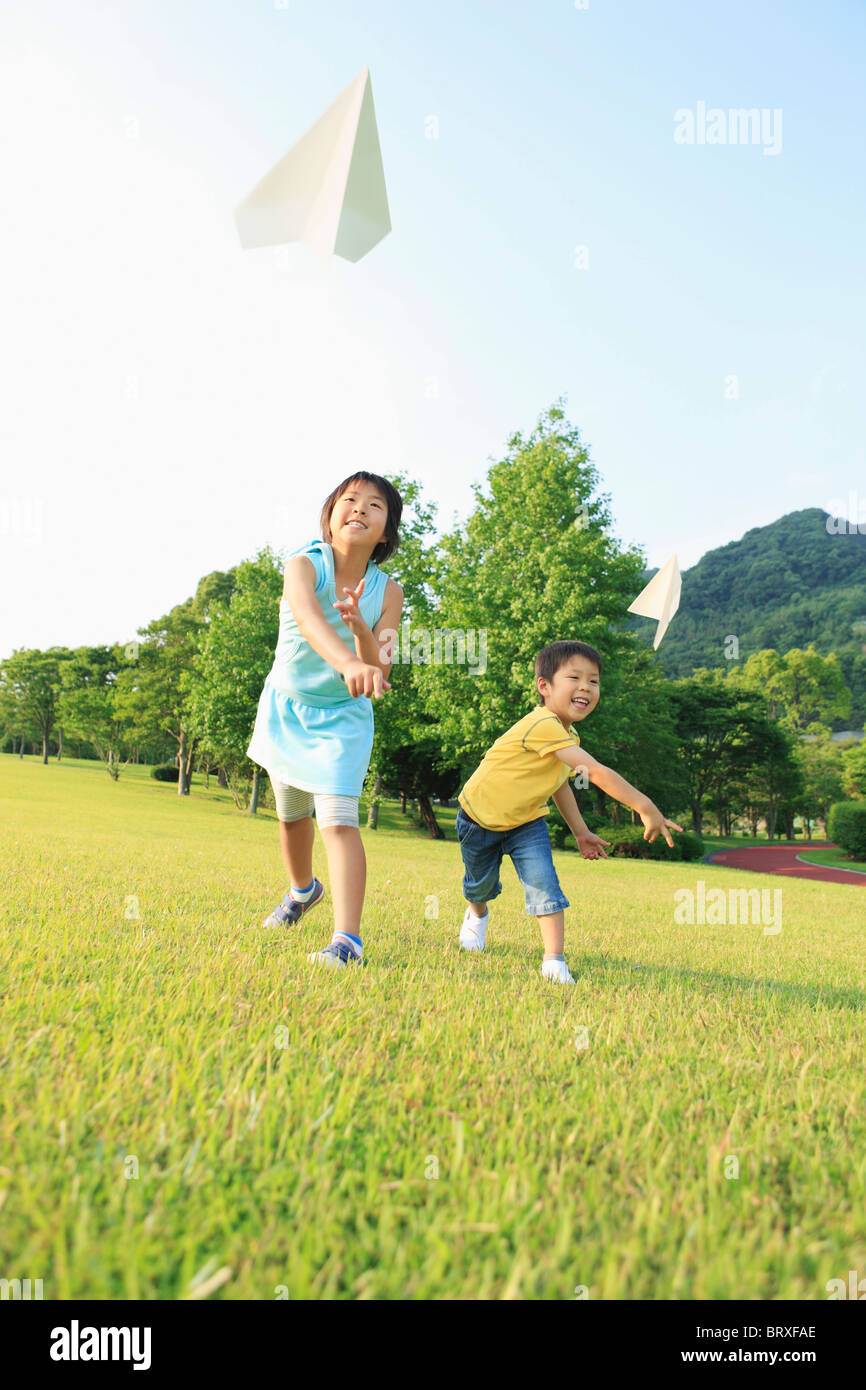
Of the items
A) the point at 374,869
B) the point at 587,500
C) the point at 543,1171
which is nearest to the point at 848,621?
the point at 587,500

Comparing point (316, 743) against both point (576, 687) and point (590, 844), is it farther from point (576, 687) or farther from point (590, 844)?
point (590, 844)

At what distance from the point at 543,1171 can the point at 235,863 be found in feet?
25.8

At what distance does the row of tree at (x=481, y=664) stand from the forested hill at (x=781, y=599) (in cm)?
4112

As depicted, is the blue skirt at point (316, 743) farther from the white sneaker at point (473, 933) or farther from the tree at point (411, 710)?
the tree at point (411, 710)

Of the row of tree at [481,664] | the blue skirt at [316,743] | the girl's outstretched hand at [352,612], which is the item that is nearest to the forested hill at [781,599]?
the row of tree at [481,664]

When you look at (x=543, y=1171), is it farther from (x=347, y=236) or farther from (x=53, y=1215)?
(x=347, y=236)

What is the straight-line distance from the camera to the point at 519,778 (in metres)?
4.32

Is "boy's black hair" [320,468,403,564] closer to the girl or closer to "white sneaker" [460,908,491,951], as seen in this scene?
the girl

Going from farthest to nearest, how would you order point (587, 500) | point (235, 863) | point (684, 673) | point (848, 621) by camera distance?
point (848, 621)
point (684, 673)
point (587, 500)
point (235, 863)

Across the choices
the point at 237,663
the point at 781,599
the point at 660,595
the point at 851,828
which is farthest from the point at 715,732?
the point at 781,599

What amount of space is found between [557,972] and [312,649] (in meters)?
2.03

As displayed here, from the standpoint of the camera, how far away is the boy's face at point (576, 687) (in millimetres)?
4219

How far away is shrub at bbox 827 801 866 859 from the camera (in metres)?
35.6
